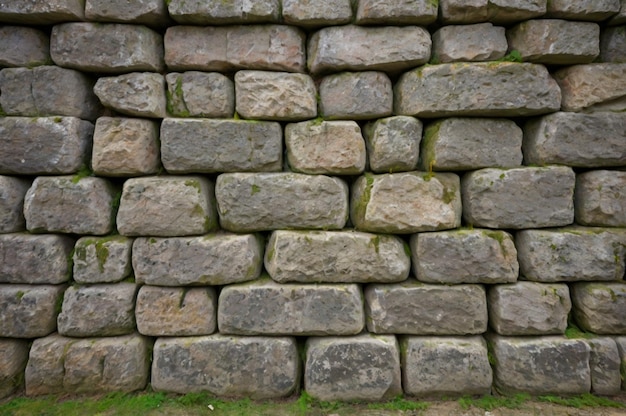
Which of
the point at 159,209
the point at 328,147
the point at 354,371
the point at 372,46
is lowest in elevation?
the point at 354,371

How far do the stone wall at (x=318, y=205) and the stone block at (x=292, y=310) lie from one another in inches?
0.6

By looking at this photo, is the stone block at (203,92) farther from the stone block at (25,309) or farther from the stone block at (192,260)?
the stone block at (25,309)

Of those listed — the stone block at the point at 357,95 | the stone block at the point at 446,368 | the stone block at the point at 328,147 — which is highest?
the stone block at the point at 357,95

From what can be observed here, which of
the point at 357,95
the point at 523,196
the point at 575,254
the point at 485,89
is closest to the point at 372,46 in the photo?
the point at 357,95

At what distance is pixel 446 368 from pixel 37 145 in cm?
333

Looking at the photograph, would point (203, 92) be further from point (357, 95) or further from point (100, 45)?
point (357, 95)

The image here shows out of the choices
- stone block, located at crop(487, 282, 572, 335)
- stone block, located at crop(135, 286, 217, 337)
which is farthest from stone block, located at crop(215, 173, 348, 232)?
stone block, located at crop(487, 282, 572, 335)

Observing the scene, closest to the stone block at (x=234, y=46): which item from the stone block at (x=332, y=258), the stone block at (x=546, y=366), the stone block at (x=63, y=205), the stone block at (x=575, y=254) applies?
the stone block at (x=63, y=205)

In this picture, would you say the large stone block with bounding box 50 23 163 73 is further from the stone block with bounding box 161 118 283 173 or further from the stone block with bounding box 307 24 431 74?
the stone block with bounding box 307 24 431 74

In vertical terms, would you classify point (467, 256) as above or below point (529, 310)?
above

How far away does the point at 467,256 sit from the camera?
7.21 feet

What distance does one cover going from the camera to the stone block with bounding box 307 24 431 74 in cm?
221

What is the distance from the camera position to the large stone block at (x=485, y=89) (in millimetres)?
2174

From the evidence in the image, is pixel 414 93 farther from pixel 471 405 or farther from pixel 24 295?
pixel 24 295
